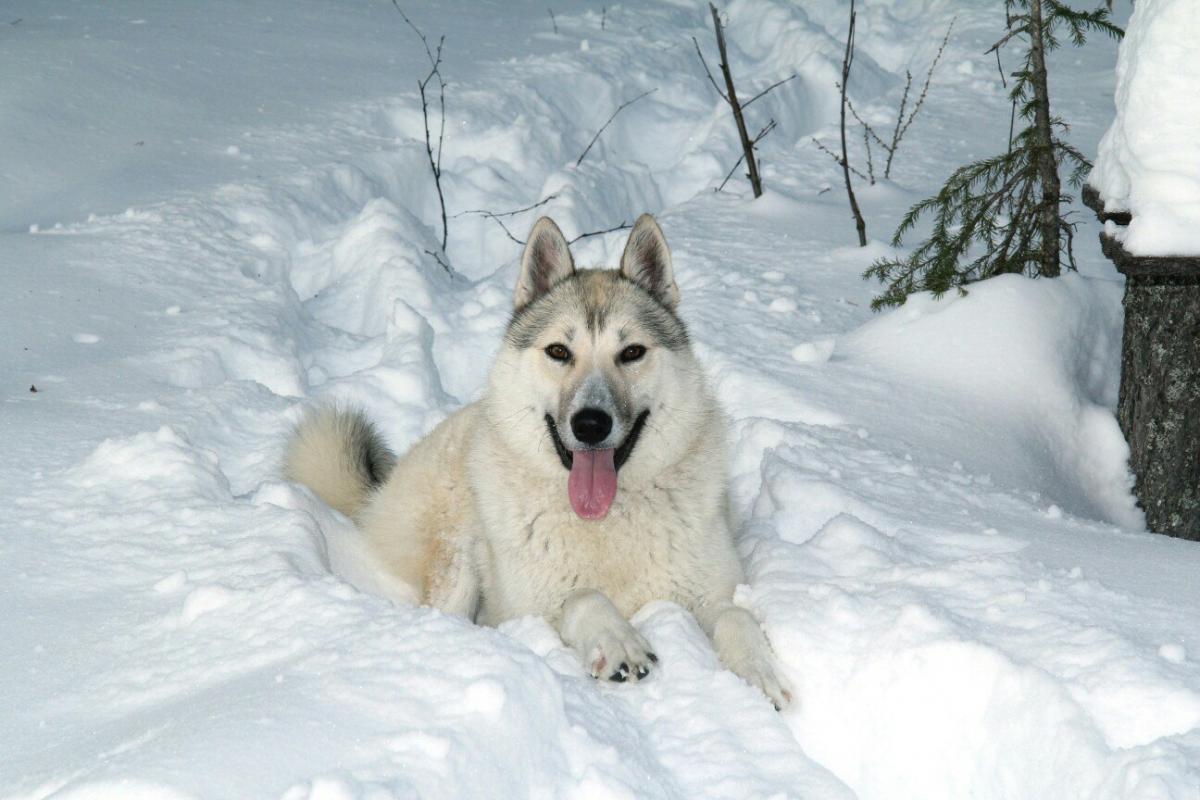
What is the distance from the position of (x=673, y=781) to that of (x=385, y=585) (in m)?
1.88

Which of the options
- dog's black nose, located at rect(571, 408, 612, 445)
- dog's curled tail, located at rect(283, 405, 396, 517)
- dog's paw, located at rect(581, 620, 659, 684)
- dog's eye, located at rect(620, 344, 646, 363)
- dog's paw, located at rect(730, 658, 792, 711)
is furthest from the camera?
dog's curled tail, located at rect(283, 405, 396, 517)

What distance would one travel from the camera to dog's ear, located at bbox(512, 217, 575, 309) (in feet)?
11.4

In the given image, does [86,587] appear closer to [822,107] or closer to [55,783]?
[55,783]

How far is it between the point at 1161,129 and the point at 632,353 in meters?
2.08

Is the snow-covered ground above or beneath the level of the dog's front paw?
above

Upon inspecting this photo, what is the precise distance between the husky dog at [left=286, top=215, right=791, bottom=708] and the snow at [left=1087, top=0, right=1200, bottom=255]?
1772 mm

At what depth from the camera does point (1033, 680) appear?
7.02ft

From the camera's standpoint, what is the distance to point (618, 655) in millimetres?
2566

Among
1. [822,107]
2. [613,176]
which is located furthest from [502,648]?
[822,107]

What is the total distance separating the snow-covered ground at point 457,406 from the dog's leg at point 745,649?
0.19ft

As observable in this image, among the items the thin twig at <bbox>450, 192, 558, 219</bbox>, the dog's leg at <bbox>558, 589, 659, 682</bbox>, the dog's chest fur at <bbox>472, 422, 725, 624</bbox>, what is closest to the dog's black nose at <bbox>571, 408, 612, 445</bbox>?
the dog's chest fur at <bbox>472, 422, 725, 624</bbox>

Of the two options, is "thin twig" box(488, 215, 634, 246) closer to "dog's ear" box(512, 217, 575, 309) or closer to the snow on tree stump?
"dog's ear" box(512, 217, 575, 309)

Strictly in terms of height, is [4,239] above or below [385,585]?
above

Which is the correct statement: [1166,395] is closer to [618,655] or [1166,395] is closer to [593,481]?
[593,481]
